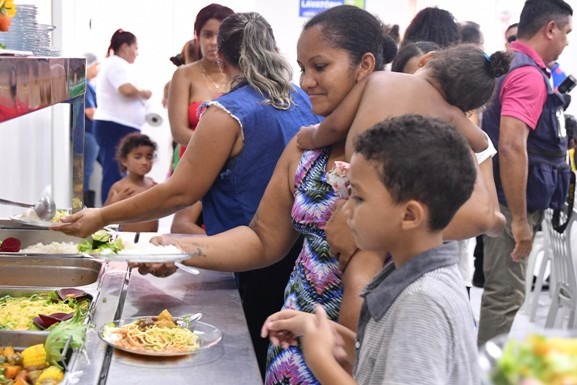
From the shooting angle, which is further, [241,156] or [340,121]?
[241,156]

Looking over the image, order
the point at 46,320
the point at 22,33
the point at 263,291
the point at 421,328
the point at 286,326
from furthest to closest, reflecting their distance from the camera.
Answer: the point at 263,291 → the point at 22,33 → the point at 46,320 → the point at 286,326 → the point at 421,328

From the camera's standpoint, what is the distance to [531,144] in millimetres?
3721

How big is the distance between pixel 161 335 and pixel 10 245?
3.41 ft

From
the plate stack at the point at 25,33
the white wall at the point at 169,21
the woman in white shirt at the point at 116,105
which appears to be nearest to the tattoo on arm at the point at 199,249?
the plate stack at the point at 25,33

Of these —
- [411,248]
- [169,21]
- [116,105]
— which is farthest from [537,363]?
[169,21]

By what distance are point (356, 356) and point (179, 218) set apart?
211cm

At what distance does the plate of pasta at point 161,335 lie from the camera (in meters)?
1.69

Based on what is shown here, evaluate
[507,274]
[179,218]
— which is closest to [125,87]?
[179,218]

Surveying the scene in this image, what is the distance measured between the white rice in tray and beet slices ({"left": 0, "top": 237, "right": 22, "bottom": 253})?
0.02 m

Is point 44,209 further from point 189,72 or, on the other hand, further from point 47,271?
point 189,72

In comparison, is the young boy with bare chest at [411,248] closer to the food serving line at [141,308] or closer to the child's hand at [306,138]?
the food serving line at [141,308]

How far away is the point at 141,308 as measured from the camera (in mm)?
2066

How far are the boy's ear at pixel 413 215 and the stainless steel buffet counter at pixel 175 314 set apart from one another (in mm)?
532

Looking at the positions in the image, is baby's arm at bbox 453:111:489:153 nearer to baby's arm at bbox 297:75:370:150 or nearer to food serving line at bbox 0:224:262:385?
baby's arm at bbox 297:75:370:150
